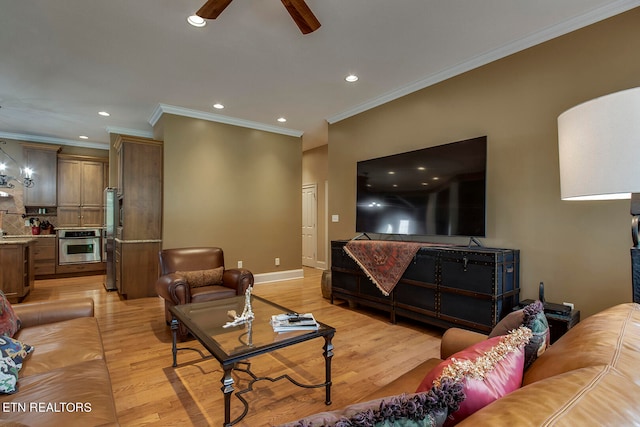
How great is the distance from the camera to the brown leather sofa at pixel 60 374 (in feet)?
3.77

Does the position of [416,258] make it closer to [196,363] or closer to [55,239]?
[196,363]

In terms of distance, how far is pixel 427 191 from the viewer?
3.52 meters

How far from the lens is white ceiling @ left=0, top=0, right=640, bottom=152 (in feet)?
8.14

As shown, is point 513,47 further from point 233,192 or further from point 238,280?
point 233,192

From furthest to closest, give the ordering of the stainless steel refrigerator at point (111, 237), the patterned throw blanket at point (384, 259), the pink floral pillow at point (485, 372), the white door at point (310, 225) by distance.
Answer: the white door at point (310, 225) < the stainless steel refrigerator at point (111, 237) < the patterned throw blanket at point (384, 259) < the pink floral pillow at point (485, 372)

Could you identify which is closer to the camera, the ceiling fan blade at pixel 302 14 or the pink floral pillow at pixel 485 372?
the pink floral pillow at pixel 485 372

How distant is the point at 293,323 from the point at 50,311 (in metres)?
1.77

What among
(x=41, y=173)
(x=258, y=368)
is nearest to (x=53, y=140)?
(x=41, y=173)

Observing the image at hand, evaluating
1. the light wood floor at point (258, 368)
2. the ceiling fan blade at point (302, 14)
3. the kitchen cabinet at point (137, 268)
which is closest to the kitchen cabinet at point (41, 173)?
the kitchen cabinet at point (137, 268)

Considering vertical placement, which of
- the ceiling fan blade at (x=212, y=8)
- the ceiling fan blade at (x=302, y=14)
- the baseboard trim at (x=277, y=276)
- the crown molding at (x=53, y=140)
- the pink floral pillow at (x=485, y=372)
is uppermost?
the crown molding at (x=53, y=140)

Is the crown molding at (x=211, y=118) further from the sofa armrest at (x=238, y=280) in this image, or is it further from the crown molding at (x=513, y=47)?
the sofa armrest at (x=238, y=280)

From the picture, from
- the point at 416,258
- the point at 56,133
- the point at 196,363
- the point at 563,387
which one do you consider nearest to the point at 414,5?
the point at 416,258

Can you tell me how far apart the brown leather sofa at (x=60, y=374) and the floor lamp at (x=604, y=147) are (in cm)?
200

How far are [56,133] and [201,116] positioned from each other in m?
3.59
